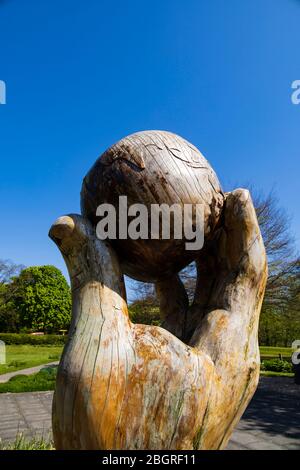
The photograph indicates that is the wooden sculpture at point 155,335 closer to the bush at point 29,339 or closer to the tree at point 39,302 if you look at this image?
the bush at point 29,339

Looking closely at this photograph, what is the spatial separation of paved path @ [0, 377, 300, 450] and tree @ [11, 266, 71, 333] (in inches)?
1376

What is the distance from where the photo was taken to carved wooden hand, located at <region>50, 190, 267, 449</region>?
1998mm

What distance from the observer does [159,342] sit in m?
2.22

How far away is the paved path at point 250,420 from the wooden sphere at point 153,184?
466 centimetres

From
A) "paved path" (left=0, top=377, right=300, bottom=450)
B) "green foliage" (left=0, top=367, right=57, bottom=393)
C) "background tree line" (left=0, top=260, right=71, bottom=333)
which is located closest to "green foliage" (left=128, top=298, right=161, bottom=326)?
"green foliage" (left=0, top=367, right=57, bottom=393)

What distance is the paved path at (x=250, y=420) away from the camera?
243 inches

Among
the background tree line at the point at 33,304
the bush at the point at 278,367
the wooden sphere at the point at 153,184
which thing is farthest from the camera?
the background tree line at the point at 33,304

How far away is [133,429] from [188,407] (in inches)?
12.9

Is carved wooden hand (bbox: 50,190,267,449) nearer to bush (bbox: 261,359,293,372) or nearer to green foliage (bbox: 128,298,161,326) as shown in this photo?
green foliage (bbox: 128,298,161,326)

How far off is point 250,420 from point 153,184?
727 centimetres

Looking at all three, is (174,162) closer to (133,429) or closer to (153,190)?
(153,190)

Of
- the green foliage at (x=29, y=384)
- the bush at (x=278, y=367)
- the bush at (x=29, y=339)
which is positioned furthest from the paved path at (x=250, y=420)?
the bush at (x=29, y=339)
